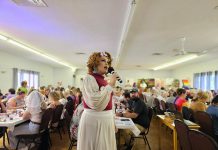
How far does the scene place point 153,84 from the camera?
15.8 m

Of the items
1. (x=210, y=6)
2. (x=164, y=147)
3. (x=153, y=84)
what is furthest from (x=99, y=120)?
(x=153, y=84)

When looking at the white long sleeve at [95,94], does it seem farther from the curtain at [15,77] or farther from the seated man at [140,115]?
the curtain at [15,77]

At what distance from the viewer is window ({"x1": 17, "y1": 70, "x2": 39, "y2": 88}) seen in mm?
10152

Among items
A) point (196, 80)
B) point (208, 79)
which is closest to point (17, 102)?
point (208, 79)

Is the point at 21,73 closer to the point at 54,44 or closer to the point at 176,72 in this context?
the point at 54,44

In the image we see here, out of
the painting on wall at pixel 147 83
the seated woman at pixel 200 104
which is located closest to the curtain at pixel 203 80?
the painting on wall at pixel 147 83

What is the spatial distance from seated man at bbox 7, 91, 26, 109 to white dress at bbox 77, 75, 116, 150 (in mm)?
4181

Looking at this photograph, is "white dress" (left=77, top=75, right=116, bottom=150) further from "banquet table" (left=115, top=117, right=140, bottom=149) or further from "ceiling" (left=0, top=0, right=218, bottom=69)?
"ceiling" (left=0, top=0, right=218, bottom=69)

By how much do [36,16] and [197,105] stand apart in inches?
144

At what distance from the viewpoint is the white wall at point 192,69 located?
34.7ft

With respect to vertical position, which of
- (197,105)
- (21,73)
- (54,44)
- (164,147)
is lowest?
(164,147)

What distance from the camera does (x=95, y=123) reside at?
175 cm

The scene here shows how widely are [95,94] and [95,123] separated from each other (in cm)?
25

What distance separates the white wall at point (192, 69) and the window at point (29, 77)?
30.7 feet
